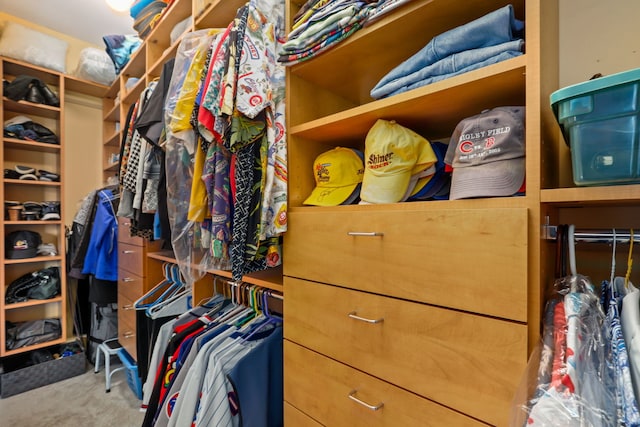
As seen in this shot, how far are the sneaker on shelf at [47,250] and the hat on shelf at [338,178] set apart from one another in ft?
8.39

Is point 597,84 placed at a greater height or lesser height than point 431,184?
greater

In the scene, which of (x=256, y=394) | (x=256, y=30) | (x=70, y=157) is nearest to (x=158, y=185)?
(x=256, y=30)

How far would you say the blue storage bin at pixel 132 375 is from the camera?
6.26ft

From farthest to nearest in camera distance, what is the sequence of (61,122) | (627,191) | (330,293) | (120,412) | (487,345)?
(61,122)
(120,412)
(330,293)
(487,345)
(627,191)

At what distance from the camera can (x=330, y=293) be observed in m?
0.83

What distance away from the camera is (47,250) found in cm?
238

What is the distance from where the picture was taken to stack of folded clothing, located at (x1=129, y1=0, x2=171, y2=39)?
1816mm

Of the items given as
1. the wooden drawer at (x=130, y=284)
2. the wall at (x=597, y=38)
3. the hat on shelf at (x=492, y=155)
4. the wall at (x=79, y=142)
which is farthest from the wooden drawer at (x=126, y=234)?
the wall at (x=597, y=38)

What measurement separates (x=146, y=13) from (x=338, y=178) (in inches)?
73.0

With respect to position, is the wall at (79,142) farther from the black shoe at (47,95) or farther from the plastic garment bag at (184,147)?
the plastic garment bag at (184,147)

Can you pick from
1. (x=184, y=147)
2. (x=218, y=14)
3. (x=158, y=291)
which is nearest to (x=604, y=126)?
(x=184, y=147)

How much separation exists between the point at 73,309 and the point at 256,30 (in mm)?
2974

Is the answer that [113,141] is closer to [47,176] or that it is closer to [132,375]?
[47,176]

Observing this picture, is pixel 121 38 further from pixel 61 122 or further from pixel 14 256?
pixel 14 256
